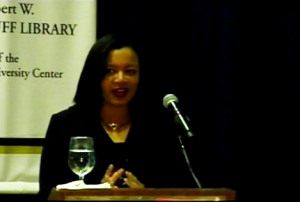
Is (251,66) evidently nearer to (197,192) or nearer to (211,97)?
(211,97)

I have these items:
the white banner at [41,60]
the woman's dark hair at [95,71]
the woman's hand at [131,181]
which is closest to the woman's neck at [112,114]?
the woman's dark hair at [95,71]

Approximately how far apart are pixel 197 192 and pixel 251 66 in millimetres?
1582

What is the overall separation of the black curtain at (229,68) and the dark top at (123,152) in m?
0.38

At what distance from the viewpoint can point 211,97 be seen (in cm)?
303

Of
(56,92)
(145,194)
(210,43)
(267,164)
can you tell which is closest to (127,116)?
(56,92)

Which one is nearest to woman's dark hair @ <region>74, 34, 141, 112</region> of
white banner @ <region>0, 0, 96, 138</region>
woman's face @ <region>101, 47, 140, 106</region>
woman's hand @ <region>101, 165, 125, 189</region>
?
woman's face @ <region>101, 47, 140, 106</region>

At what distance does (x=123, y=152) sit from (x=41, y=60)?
66 cm

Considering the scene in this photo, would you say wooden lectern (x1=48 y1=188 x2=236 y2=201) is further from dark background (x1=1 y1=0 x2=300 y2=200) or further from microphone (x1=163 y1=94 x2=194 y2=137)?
dark background (x1=1 y1=0 x2=300 y2=200)

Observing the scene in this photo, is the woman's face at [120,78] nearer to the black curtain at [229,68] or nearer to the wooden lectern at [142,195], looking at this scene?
the black curtain at [229,68]

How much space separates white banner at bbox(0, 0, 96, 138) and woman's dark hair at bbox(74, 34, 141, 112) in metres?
0.30

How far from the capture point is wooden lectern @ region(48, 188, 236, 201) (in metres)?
1.47

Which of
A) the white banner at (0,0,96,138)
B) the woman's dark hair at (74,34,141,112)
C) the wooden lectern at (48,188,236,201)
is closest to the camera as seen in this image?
the wooden lectern at (48,188,236,201)

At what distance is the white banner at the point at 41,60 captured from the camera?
9.50ft

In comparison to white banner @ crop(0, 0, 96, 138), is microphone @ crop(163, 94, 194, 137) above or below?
below
